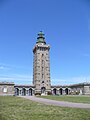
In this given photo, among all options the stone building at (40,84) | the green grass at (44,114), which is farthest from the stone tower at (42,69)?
the green grass at (44,114)

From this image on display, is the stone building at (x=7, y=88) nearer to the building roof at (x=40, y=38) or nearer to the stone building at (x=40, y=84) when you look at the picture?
the stone building at (x=40, y=84)

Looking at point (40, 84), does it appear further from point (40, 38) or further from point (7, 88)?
point (40, 38)

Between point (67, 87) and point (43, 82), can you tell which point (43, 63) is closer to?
point (43, 82)

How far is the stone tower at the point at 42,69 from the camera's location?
8726cm

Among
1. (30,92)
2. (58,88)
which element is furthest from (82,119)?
(58,88)

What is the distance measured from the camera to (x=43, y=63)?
90250 millimetres

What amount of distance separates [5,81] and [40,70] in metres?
16.8

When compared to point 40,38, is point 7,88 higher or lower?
lower

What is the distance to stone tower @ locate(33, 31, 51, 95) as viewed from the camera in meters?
87.3

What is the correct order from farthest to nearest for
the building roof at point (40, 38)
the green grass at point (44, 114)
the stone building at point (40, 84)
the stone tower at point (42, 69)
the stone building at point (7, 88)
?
the building roof at point (40, 38), the stone tower at point (42, 69), the stone building at point (40, 84), the stone building at point (7, 88), the green grass at point (44, 114)

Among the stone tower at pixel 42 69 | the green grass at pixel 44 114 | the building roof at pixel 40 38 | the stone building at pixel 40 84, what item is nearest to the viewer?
the green grass at pixel 44 114

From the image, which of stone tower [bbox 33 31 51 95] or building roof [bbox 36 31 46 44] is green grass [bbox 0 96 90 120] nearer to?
stone tower [bbox 33 31 51 95]

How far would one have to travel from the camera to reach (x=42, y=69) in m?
89.3

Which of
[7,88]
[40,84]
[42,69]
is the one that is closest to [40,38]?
[42,69]
